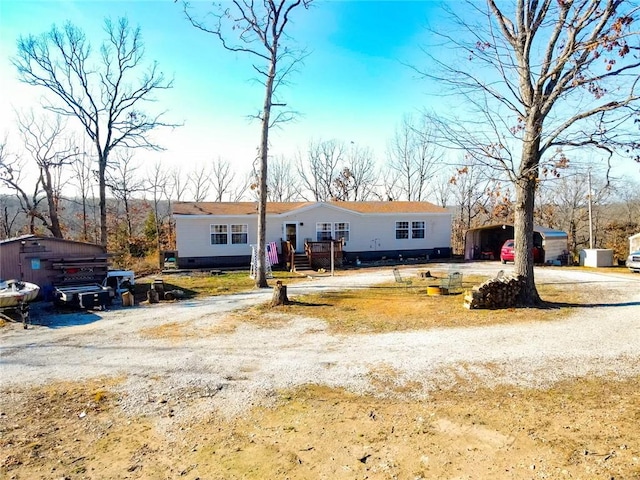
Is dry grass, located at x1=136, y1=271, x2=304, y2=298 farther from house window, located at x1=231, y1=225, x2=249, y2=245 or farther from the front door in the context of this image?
the front door

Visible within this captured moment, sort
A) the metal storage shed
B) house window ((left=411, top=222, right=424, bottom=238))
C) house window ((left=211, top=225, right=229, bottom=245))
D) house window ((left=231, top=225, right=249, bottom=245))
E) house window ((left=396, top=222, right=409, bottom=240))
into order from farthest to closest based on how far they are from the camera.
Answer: house window ((left=411, top=222, right=424, bottom=238))
house window ((left=396, top=222, right=409, bottom=240))
house window ((left=231, top=225, right=249, bottom=245))
house window ((left=211, top=225, right=229, bottom=245))
the metal storage shed

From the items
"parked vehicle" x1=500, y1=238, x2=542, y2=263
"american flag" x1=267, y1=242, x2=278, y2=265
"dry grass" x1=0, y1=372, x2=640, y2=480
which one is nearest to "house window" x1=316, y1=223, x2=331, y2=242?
"american flag" x1=267, y1=242, x2=278, y2=265

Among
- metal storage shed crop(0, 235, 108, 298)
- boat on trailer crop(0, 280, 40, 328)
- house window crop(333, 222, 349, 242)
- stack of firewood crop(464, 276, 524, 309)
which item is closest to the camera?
boat on trailer crop(0, 280, 40, 328)

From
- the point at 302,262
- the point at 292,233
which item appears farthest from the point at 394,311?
the point at 292,233

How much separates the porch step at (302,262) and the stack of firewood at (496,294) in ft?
33.2

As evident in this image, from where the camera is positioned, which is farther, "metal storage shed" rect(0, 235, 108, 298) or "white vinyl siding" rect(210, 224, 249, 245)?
"white vinyl siding" rect(210, 224, 249, 245)

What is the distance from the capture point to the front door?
20531 mm

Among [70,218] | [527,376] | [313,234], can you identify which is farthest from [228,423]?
[70,218]

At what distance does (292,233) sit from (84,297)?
1185 cm

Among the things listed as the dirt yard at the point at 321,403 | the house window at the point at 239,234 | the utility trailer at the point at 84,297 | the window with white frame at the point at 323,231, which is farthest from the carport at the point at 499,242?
the utility trailer at the point at 84,297

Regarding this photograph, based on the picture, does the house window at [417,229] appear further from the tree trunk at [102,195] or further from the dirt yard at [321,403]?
the tree trunk at [102,195]

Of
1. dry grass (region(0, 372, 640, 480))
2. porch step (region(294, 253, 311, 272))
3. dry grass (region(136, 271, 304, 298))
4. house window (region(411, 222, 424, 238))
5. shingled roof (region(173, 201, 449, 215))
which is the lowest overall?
dry grass (region(0, 372, 640, 480))

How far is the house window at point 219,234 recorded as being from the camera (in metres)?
19.6

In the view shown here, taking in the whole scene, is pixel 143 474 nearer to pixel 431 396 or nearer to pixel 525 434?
pixel 431 396
